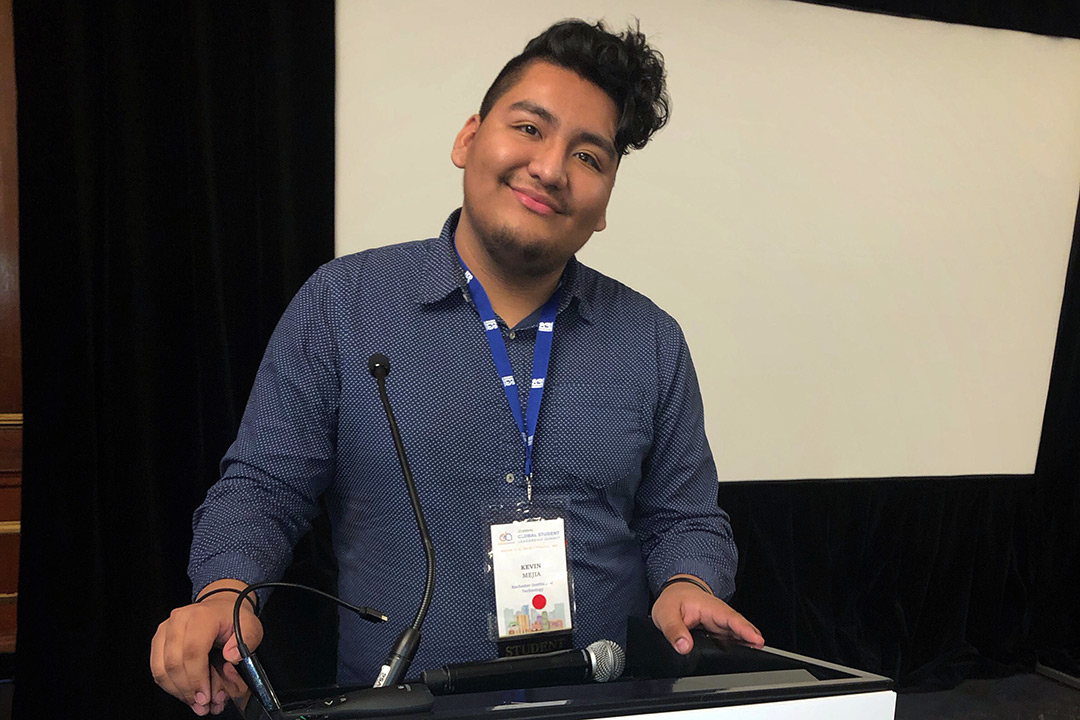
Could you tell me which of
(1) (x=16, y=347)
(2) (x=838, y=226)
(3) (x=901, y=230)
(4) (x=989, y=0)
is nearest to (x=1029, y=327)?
(3) (x=901, y=230)

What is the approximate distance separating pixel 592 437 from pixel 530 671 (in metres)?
0.57

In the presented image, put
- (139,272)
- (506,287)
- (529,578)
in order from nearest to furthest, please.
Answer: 1. (529,578)
2. (506,287)
3. (139,272)

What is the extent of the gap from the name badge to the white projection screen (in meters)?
1.48

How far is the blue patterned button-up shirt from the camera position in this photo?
1263 millimetres

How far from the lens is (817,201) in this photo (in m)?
2.89

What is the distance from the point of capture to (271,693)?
0.67 m

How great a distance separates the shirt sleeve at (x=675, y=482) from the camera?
4.58 feet

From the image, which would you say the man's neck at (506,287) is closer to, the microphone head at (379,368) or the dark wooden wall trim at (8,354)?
the microphone head at (379,368)

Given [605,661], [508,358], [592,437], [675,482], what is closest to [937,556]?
[675,482]

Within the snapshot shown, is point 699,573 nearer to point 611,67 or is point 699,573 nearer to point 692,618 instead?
point 692,618

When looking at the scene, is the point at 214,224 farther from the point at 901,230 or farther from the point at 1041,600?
the point at 1041,600

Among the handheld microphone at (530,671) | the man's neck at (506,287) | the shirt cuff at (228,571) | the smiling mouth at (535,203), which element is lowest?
the handheld microphone at (530,671)

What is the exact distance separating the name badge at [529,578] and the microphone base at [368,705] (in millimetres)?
555

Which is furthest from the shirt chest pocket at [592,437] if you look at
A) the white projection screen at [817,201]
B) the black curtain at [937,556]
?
the black curtain at [937,556]
